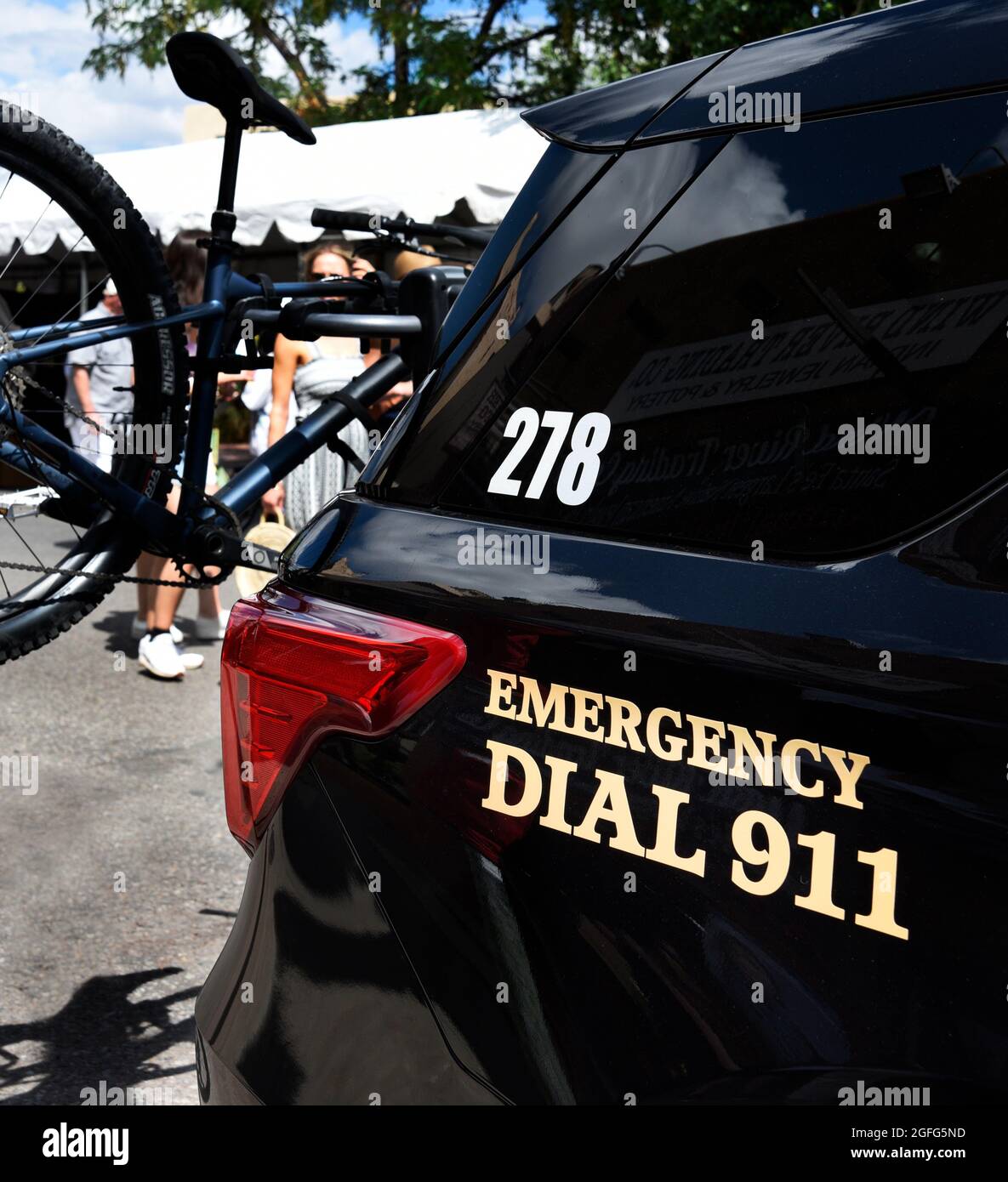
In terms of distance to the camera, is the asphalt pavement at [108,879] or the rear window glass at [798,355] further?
the asphalt pavement at [108,879]

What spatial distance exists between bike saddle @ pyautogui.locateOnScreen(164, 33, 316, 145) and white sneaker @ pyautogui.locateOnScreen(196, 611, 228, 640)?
4394mm

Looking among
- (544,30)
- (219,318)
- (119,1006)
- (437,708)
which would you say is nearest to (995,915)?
(437,708)

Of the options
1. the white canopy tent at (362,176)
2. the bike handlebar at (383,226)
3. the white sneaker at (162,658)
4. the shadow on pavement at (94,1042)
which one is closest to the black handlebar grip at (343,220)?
the bike handlebar at (383,226)

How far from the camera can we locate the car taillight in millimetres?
1384

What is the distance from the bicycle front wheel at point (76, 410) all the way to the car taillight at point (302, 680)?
114cm

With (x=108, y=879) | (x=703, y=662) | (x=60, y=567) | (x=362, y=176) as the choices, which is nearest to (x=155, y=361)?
(x=60, y=567)

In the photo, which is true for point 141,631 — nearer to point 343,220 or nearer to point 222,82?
point 343,220

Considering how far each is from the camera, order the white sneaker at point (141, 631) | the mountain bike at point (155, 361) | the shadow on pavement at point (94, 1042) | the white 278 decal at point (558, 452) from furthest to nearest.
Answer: the white sneaker at point (141, 631), the shadow on pavement at point (94, 1042), the mountain bike at point (155, 361), the white 278 decal at point (558, 452)

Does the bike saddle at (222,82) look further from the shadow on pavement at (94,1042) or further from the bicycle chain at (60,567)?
the shadow on pavement at (94,1042)

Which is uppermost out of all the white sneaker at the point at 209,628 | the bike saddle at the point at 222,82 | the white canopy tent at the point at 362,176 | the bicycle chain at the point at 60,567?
the white canopy tent at the point at 362,176

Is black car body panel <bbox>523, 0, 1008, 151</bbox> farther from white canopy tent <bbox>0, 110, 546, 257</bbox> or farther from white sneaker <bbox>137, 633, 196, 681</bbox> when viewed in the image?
white canopy tent <bbox>0, 110, 546, 257</bbox>

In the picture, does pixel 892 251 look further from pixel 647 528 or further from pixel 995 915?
pixel 995 915

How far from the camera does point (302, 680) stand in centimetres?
147

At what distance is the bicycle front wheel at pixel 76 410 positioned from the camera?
2.54 m
